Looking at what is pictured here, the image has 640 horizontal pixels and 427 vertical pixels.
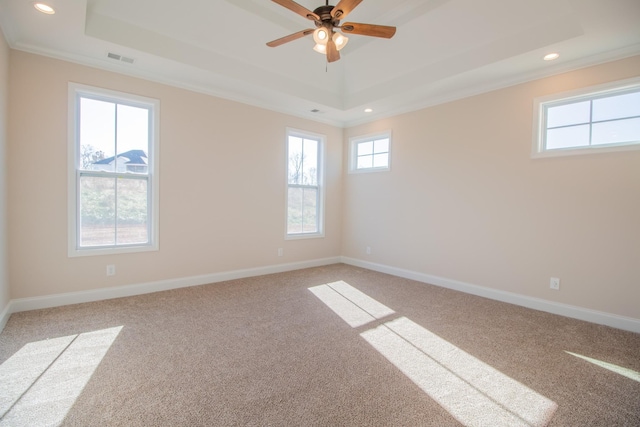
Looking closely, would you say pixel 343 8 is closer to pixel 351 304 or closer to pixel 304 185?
pixel 351 304

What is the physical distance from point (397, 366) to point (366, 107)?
12.8ft

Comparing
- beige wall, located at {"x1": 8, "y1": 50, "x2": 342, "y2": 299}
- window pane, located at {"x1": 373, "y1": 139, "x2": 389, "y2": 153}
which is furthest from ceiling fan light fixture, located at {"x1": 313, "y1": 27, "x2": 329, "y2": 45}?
window pane, located at {"x1": 373, "y1": 139, "x2": 389, "y2": 153}

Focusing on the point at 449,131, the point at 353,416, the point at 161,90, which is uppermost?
the point at 161,90

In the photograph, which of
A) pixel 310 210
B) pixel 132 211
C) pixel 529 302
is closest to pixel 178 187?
pixel 132 211

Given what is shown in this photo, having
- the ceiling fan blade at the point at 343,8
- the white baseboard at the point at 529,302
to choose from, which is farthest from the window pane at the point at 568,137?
the ceiling fan blade at the point at 343,8

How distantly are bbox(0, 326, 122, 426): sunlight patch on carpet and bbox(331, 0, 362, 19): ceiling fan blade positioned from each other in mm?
3245

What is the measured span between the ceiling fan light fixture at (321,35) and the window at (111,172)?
2.39 metres

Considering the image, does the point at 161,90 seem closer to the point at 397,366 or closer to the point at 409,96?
the point at 409,96

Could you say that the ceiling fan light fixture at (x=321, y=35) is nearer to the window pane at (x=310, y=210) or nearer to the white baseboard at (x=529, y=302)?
the window pane at (x=310, y=210)

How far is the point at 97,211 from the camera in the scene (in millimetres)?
3477

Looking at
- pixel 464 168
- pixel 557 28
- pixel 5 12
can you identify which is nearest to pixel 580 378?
pixel 464 168

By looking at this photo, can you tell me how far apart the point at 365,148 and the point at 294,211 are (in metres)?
1.82

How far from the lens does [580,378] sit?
209 centimetres

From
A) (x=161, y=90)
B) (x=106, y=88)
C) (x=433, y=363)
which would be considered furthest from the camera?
(x=161, y=90)
